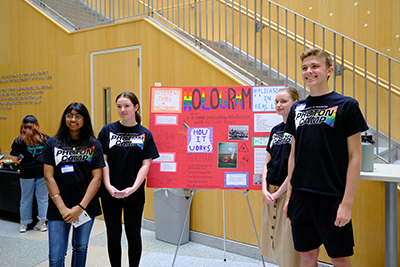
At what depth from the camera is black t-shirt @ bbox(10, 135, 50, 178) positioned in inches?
162

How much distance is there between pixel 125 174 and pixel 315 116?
4.72 feet

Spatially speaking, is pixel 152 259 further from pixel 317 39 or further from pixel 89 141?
pixel 317 39

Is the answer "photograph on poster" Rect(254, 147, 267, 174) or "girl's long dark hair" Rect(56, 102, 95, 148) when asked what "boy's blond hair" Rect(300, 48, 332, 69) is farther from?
"girl's long dark hair" Rect(56, 102, 95, 148)

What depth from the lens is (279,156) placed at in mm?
2238

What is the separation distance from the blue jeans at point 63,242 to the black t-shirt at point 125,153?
1.04 ft

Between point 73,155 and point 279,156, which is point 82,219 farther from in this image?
point 279,156

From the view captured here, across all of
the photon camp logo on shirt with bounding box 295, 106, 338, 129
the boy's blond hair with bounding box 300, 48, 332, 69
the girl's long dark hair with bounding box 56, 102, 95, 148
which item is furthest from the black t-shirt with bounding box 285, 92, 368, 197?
the girl's long dark hair with bounding box 56, 102, 95, 148

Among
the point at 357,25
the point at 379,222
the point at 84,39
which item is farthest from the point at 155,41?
the point at 379,222

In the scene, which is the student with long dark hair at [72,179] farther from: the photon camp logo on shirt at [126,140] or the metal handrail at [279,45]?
the metal handrail at [279,45]

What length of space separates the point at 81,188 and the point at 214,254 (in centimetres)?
191

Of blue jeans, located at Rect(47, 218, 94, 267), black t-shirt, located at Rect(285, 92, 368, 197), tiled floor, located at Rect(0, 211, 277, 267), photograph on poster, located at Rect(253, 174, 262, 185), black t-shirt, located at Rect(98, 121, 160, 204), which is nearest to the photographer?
black t-shirt, located at Rect(285, 92, 368, 197)

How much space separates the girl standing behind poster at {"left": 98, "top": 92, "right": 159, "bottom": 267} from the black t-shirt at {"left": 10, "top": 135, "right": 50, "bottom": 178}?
2.20m

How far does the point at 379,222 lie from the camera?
2740 mm

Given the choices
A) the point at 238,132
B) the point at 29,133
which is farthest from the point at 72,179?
the point at 29,133
